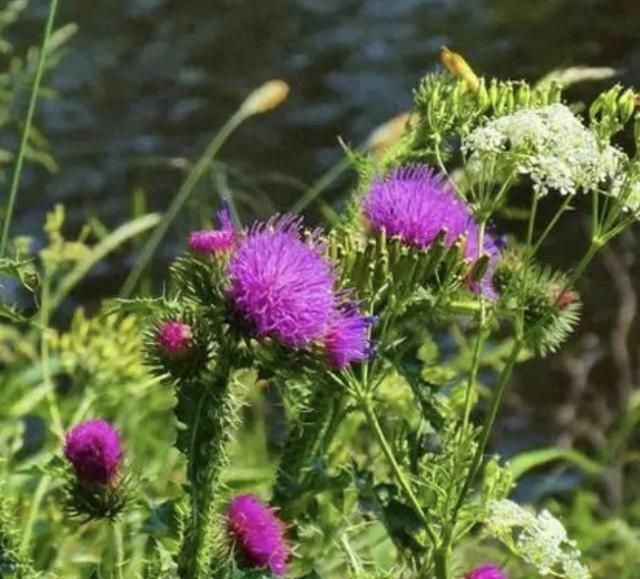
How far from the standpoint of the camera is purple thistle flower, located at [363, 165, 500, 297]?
1.38 metres

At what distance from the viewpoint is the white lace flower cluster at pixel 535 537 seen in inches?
54.1

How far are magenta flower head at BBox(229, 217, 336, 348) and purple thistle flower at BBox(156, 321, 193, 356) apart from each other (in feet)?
0.20

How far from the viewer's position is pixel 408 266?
132cm

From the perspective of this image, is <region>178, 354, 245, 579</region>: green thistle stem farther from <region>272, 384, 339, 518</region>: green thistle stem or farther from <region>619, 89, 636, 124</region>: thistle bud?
<region>619, 89, 636, 124</region>: thistle bud

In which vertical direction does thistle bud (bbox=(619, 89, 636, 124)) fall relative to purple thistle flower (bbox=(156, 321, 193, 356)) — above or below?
above

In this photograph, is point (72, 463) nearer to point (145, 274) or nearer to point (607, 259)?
point (145, 274)

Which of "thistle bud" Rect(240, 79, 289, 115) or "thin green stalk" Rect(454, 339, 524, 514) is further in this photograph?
"thistle bud" Rect(240, 79, 289, 115)

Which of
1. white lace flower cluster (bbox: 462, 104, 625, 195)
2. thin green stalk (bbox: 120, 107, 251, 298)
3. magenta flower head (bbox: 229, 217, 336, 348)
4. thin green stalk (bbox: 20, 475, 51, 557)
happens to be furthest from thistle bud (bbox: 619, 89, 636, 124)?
thin green stalk (bbox: 120, 107, 251, 298)

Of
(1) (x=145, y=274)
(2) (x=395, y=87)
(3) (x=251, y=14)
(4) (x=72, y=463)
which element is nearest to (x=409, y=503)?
(4) (x=72, y=463)

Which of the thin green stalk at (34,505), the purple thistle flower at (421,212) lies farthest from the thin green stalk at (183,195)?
the purple thistle flower at (421,212)

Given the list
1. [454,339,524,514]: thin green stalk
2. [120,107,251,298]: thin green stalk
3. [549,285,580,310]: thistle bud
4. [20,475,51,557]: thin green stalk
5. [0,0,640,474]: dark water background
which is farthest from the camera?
[0,0,640,474]: dark water background

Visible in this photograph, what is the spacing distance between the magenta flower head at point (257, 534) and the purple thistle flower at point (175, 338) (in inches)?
6.7

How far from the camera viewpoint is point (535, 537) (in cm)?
138

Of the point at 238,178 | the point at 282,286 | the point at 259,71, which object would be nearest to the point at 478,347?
the point at 282,286
